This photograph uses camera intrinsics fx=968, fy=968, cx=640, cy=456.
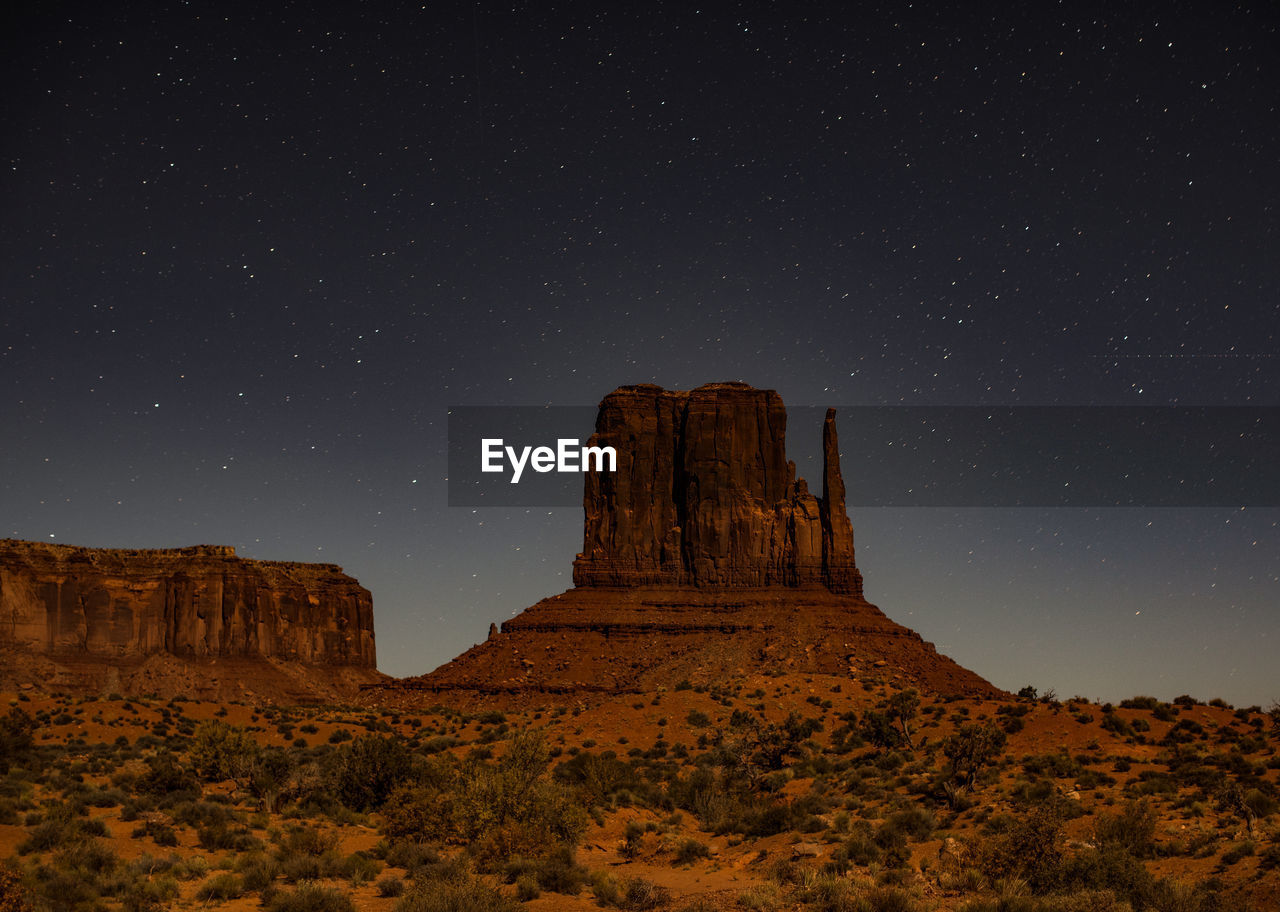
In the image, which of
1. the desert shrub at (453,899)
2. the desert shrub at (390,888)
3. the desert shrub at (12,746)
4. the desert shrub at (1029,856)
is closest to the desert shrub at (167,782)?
the desert shrub at (12,746)

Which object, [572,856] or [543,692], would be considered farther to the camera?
[543,692]

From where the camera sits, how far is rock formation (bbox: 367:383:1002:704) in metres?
79.4

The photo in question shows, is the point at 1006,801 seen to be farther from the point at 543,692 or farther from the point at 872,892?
the point at 543,692

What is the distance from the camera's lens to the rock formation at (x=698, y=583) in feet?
260

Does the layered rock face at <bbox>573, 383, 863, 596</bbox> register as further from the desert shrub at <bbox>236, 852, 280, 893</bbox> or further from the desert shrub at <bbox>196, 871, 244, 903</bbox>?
the desert shrub at <bbox>196, 871, 244, 903</bbox>

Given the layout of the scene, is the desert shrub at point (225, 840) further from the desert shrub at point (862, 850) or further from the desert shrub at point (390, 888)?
the desert shrub at point (862, 850)

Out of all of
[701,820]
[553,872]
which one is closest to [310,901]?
[553,872]

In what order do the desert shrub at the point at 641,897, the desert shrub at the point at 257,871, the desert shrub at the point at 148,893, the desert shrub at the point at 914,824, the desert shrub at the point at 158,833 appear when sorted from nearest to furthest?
the desert shrub at the point at 148,893, the desert shrub at the point at 641,897, the desert shrub at the point at 257,871, the desert shrub at the point at 158,833, the desert shrub at the point at 914,824

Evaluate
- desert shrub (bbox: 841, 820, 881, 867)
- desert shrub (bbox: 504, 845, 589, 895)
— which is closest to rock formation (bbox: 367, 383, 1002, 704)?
desert shrub (bbox: 841, 820, 881, 867)

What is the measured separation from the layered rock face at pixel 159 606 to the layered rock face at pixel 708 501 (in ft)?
153

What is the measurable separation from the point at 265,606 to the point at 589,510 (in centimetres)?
4752

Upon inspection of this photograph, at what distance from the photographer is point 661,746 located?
46.7m

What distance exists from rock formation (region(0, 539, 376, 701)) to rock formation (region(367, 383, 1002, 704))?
38.2 meters

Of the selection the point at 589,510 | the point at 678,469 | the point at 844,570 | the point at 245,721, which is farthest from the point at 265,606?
the point at 844,570
